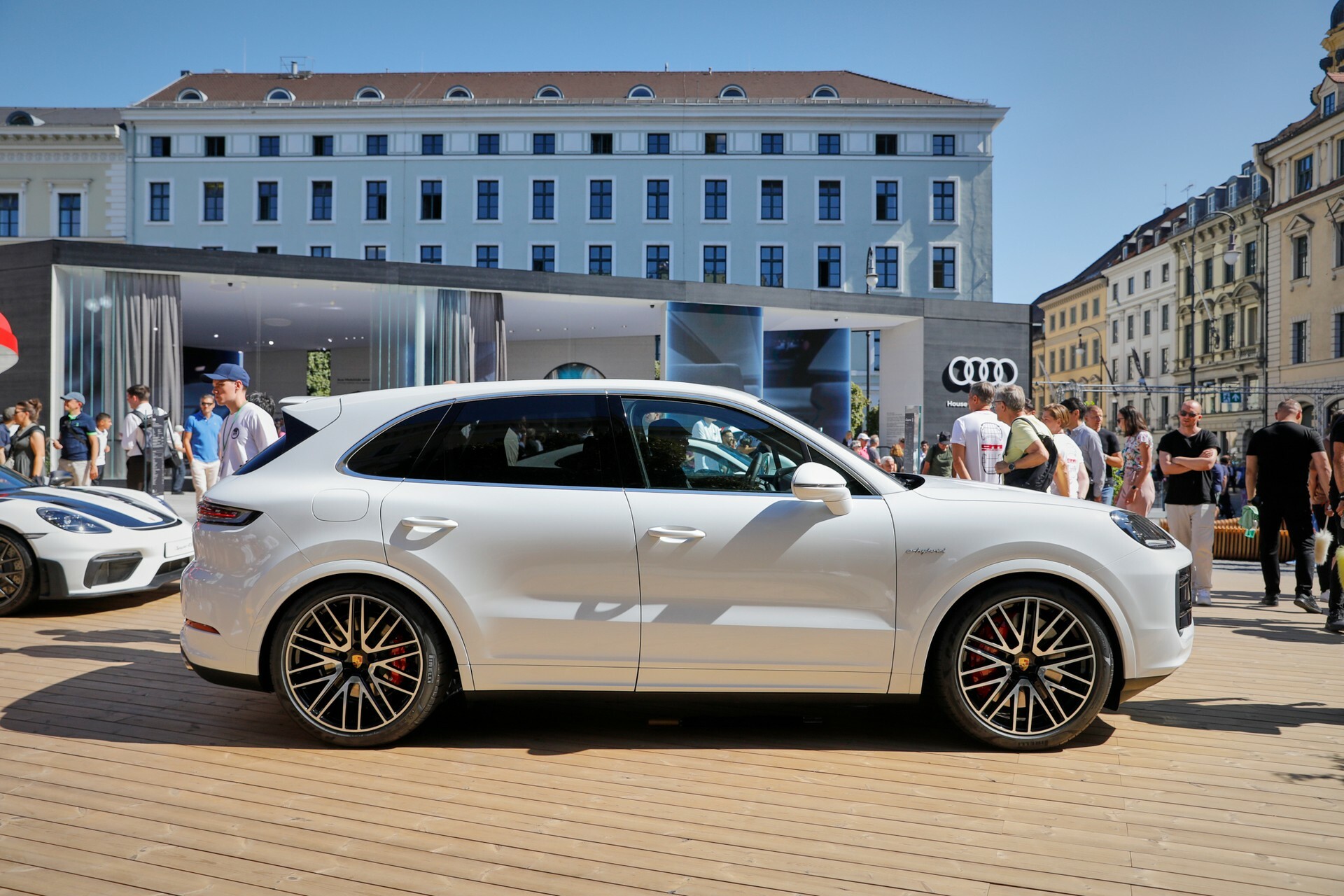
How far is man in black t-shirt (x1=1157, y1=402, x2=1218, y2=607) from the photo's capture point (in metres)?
8.98

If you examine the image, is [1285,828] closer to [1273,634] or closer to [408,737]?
[408,737]

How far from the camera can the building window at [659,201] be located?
174 ft

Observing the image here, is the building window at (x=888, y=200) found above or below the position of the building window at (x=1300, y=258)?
above

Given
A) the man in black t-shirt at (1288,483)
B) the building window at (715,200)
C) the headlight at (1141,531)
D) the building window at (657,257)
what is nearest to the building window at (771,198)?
the building window at (715,200)

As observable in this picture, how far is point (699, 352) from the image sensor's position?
26078mm

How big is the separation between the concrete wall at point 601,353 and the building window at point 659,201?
1946 centimetres

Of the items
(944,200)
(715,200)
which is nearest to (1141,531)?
(715,200)

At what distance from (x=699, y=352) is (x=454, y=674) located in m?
21.9

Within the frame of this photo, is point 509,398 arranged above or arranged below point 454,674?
above

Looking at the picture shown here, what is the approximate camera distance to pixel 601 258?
174ft

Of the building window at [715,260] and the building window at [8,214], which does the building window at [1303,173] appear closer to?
the building window at [715,260]

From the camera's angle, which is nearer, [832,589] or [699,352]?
[832,589]

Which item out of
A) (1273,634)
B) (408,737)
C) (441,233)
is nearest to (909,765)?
(408,737)

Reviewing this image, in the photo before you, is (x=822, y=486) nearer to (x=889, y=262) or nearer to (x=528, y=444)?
(x=528, y=444)
